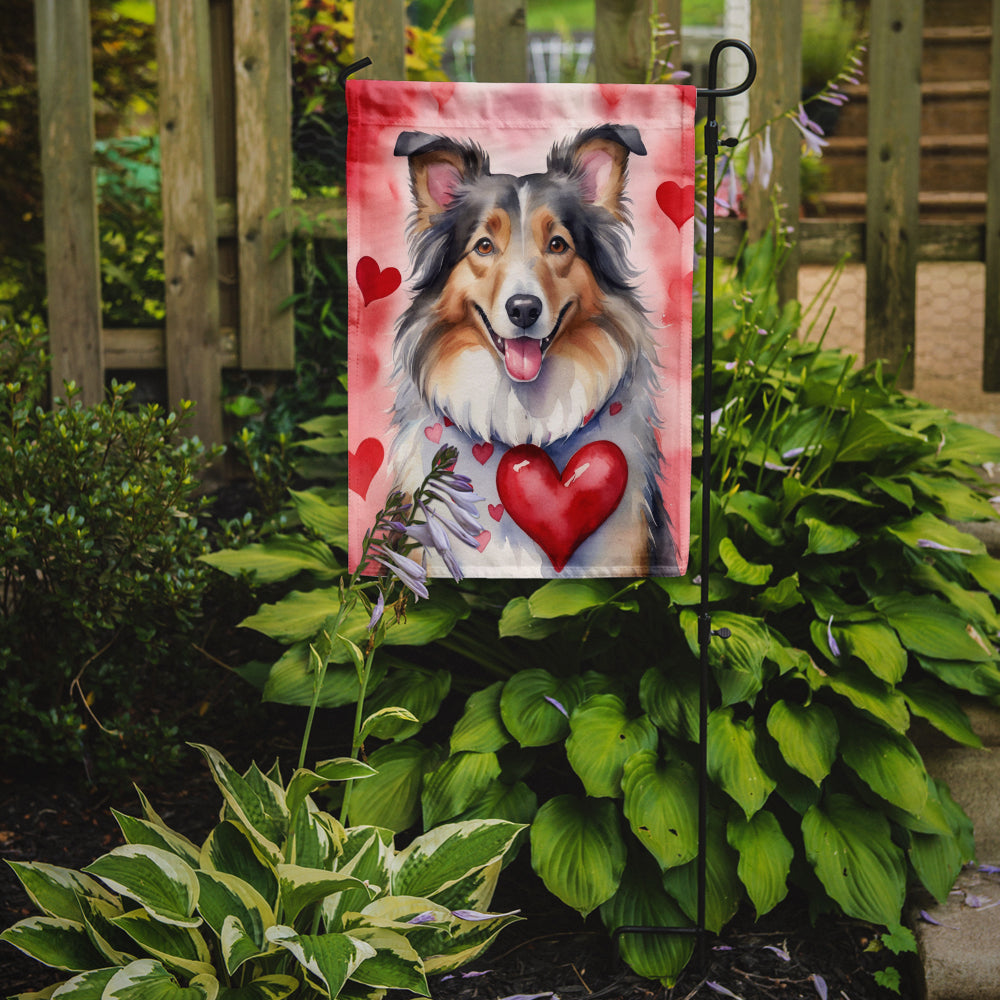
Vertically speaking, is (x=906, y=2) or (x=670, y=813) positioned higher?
(x=906, y=2)

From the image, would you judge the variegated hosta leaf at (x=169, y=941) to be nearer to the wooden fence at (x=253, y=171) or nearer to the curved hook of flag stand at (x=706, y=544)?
the curved hook of flag stand at (x=706, y=544)

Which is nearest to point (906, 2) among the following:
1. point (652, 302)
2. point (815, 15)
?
point (652, 302)

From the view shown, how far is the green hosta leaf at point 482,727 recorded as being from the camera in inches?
73.4

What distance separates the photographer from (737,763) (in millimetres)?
1804

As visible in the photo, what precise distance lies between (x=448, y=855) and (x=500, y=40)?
240 centimetres

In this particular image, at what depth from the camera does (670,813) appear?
177 centimetres

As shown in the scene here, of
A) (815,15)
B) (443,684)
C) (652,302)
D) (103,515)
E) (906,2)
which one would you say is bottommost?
(443,684)

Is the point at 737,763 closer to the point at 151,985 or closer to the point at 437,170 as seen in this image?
the point at 151,985

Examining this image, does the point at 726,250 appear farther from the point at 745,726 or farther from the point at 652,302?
the point at 745,726

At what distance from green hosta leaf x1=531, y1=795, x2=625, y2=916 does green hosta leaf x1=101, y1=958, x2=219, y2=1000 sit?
59 centimetres

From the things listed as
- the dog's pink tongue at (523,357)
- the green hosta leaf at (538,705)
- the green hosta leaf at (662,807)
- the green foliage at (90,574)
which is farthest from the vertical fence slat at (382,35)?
the green hosta leaf at (662,807)

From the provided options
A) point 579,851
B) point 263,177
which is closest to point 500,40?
point 263,177

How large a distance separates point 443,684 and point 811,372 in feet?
4.36

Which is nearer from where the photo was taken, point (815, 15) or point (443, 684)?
point (443, 684)
